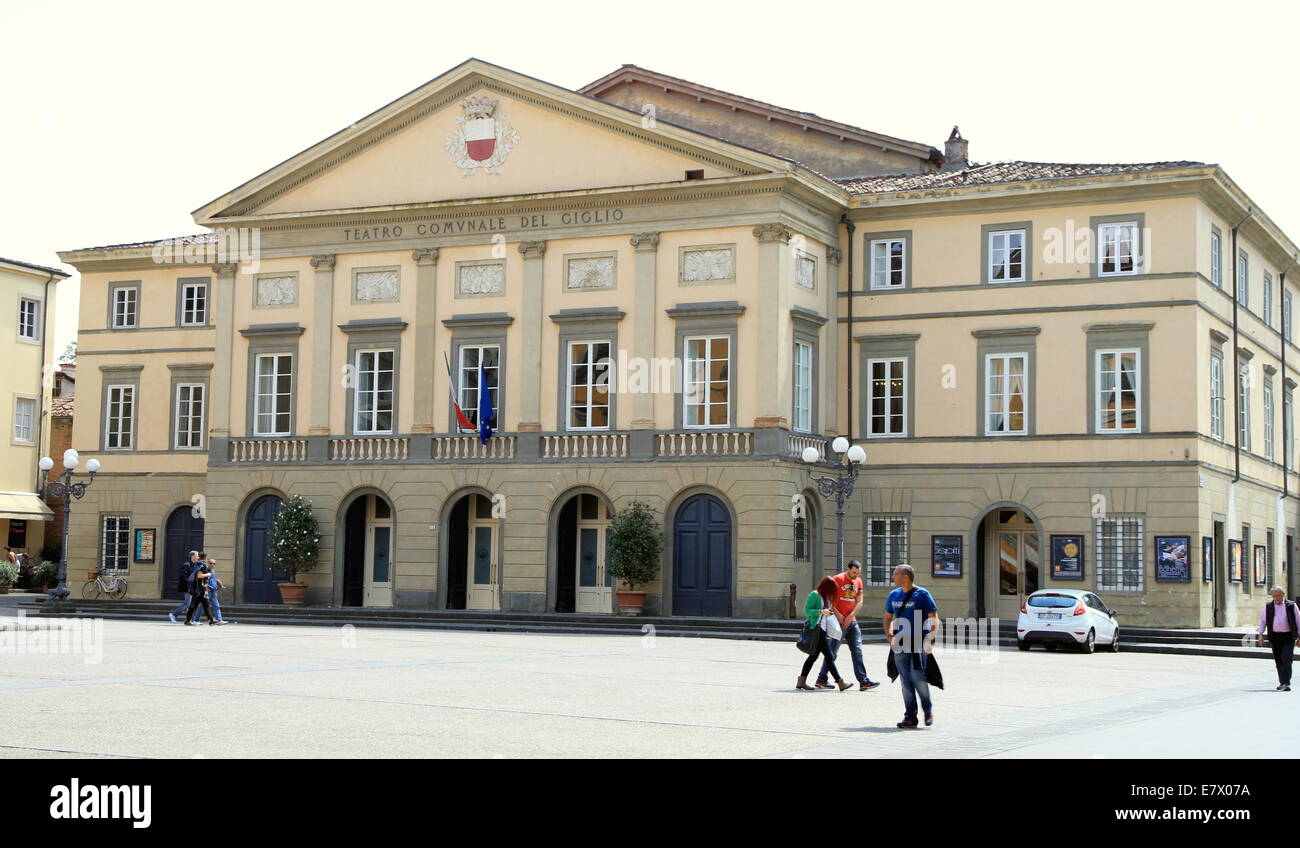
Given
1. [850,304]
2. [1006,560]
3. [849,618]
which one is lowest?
[849,618]

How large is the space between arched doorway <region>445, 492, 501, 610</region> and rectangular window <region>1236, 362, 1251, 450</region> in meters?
19.0

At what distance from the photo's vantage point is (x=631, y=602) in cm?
3850

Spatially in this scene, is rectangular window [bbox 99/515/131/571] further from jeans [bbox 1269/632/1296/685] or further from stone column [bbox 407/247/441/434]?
jeans [bbox 1269/632/1296/685]

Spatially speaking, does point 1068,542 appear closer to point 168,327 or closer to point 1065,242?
point 1065,242

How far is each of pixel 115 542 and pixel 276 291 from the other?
394 inches

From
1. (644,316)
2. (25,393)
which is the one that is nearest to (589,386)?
(644,316)

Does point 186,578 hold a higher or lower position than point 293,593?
higher

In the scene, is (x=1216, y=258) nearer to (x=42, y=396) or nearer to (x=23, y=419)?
(x=42, y=396)

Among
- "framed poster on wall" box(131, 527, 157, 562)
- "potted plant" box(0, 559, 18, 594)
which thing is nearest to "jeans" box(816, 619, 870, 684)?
"framed poster on wall" box(131, 527, 157, 562)

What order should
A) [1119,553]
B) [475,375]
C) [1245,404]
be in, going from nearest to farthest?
1. [1119,553]
2. [475,375]
3. [1245,404]

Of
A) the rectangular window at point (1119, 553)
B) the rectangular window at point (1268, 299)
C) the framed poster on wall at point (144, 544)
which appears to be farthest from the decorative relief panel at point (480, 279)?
the rectangular window at point (1268, 299)

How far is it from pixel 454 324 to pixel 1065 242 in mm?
14999

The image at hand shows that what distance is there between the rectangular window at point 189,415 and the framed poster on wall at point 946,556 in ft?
69.3

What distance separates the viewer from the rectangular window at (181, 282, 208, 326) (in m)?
47.2
